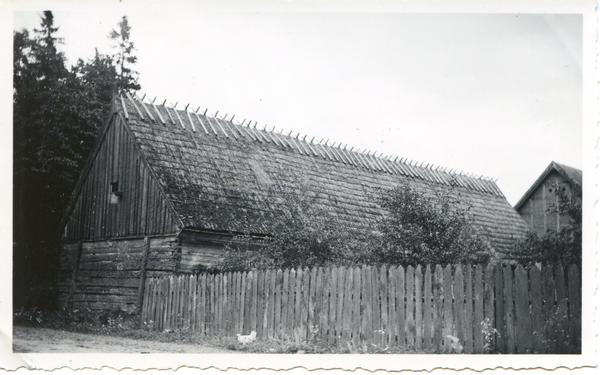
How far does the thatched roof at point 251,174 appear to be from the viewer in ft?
54.6

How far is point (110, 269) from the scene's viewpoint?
56.4ft

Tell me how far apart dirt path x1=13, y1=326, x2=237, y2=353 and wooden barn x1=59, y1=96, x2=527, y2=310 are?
291cm

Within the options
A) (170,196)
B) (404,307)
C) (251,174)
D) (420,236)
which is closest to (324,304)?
(404,307)

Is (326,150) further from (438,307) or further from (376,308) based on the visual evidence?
(438,307)

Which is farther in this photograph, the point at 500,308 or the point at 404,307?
the point at 404,307

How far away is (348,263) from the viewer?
13148mm

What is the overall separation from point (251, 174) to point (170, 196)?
12.2ft

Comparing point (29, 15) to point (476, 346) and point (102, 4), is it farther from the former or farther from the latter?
point (476, 346)

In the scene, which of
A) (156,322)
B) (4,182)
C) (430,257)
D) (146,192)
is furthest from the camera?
(146,192)

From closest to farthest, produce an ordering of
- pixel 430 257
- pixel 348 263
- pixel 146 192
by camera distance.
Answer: pixel 430 257, pixel 348 263, pixel 146 192

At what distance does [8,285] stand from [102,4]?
17.2 feet

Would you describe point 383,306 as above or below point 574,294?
below

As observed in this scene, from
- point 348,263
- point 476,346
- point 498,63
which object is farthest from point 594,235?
point 348,263

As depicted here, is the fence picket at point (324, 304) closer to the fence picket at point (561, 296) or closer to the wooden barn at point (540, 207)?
the fence picket at point (561, 296)
